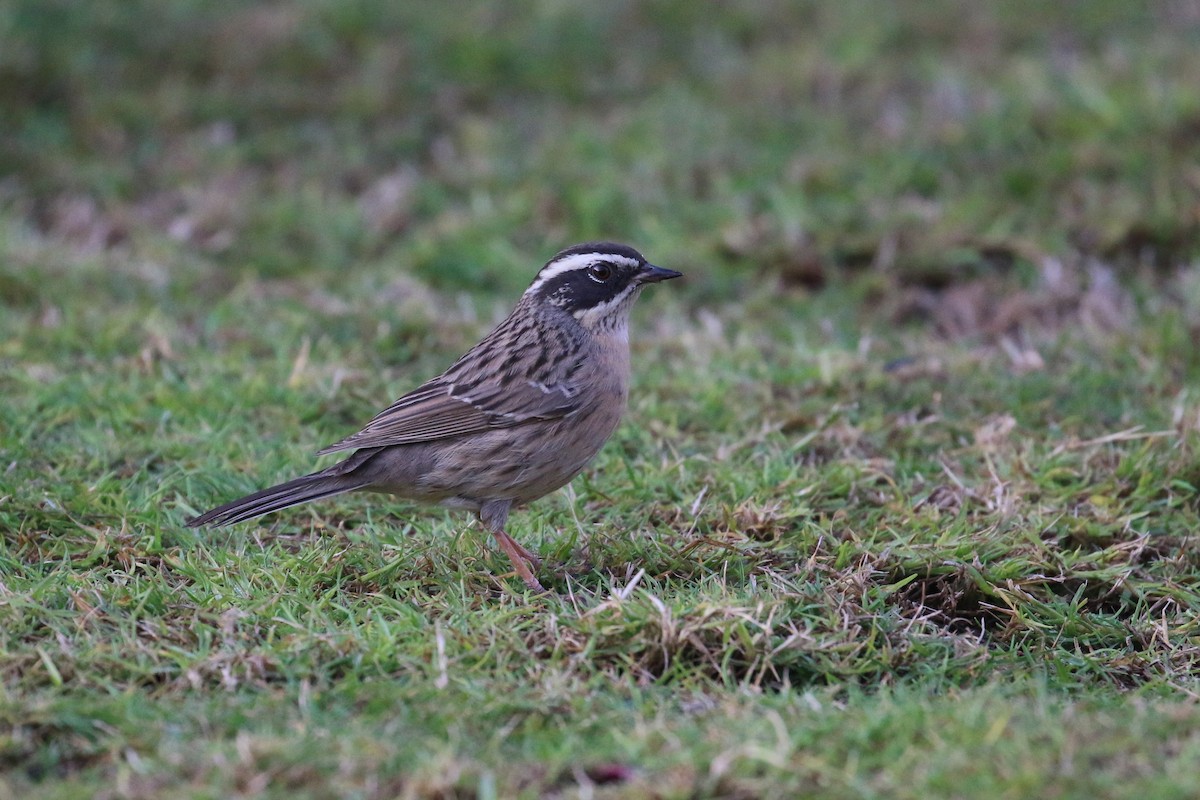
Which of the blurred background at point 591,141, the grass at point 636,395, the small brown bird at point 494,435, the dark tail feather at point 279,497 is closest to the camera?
the grass at point 636,395

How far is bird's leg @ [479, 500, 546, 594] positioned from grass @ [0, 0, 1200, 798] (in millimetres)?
91

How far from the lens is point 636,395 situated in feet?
27.3

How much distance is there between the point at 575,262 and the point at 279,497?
1.95m

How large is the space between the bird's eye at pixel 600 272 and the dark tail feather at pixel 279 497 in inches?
63.5

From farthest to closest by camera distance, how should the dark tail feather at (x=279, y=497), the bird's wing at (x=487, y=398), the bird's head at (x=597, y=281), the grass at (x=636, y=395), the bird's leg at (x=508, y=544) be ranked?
1. the bird's head at (x=597, y=281)
2. the bird's wing at (x=487, y=398)
3. the dark tail feather at (x=279, y=497)
4. the bird's leg at (x=508, y=544)
5. the grass at (x=636, y=395)

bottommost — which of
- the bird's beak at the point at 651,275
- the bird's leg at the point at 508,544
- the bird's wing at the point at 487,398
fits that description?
the bird's leg at the point at 508,544

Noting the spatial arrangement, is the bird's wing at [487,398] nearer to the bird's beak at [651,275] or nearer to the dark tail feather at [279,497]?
the dark tail feather at [279,497]

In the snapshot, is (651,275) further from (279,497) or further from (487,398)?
(279,497)

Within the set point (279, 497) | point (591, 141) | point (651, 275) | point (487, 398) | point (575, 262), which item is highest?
point (575, 262)

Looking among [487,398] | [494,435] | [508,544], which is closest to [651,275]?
[487,398]

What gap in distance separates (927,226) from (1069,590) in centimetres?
477

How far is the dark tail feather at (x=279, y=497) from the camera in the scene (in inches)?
252

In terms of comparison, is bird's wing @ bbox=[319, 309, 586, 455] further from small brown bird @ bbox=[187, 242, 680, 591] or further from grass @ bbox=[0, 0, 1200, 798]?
grass @ bbox=[0, 0, 1200, 798]

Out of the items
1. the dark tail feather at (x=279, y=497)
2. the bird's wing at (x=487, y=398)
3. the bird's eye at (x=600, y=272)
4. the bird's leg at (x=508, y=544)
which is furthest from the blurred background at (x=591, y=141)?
the bird's leg at (x=508, y=544)
